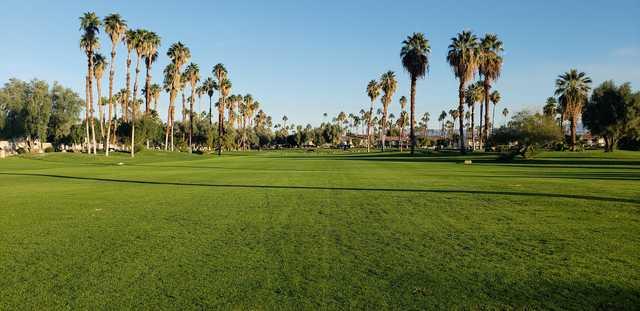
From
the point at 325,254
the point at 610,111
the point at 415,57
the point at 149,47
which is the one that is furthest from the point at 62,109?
the point at 325,254

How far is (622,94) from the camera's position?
208 feet

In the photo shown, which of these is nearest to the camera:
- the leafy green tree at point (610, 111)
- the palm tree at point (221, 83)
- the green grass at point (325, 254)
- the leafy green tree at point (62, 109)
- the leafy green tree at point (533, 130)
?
the green grass at point (325, 254)

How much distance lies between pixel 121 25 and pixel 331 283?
236 feet

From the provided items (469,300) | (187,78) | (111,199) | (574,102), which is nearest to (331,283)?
(469,300)

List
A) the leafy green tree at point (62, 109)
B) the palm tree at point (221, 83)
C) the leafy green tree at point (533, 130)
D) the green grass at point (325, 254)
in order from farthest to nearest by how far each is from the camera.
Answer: the palm tree at point (221, 83) → the leafy green tree at point (62, 109) → the leafy green tree at point (533, 130) → the green grass at point (325, 254)

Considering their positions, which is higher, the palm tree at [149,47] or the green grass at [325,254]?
the palm tree at [149,47]

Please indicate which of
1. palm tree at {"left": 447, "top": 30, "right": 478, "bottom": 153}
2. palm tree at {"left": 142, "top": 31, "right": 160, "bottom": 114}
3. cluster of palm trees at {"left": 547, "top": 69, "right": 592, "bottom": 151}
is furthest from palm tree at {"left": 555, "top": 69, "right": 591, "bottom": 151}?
palm tree at {"left": 142, "top": 31, "right": 160, "bottom": 114}

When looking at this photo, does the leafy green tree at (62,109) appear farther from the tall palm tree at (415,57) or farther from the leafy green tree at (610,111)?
the leafy green tree at (610,111)

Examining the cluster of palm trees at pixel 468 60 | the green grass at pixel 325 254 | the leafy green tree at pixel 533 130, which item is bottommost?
the green grass at pixel 325 254

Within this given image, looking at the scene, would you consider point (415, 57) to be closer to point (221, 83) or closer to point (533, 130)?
point (533, 130)

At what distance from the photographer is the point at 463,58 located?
66125mm

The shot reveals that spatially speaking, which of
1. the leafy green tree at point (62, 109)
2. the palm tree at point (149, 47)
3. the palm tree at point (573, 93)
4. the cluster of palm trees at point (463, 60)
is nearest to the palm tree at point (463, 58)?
the cluster of palm trees at point (463, 60)

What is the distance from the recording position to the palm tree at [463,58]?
2603 inches

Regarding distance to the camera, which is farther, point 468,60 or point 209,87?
point 209,87
